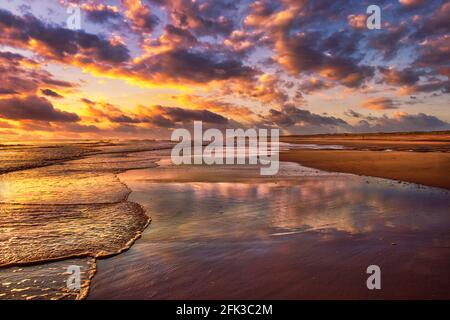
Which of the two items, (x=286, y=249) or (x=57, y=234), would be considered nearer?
(x=286, y=249)

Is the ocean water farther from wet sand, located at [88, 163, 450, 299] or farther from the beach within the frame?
wet sand, located at [88, 163, 450, 299]

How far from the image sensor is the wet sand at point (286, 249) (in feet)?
14.6

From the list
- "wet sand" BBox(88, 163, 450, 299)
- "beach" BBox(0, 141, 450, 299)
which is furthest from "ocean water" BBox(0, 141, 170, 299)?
"wet sand" BBox(88, 163, 450, 299)

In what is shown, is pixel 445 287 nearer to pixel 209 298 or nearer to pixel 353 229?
pixel 353 229

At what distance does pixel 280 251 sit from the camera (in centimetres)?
575

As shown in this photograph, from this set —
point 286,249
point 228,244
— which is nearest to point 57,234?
point 228,244

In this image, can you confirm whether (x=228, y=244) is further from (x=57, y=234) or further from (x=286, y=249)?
(x=57, y=234)

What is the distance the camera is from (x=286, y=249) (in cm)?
584

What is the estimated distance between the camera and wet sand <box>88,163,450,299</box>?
444 cm

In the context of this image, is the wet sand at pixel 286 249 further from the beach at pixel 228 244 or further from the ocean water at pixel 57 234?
the ocean water at pixel 57 234

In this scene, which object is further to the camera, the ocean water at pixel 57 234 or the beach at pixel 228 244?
the ocean water at pixel 57 234

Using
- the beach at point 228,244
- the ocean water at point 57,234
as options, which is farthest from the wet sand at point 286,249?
the ocean water at point 57,234
